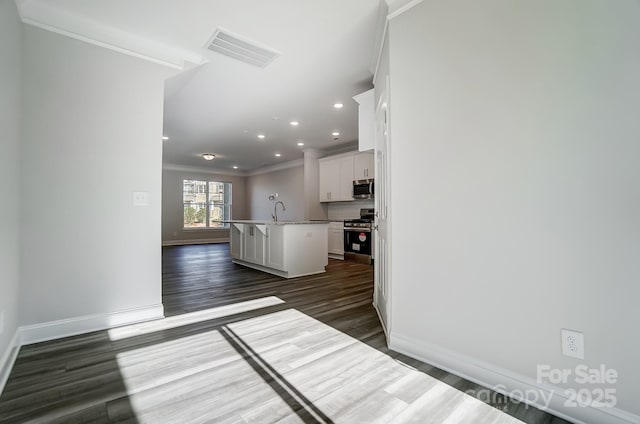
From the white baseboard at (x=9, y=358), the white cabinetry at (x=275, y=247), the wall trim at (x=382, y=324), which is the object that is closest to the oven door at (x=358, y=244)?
the white cabinetry at (x=275, y=247)

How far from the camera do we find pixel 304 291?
12.6ft

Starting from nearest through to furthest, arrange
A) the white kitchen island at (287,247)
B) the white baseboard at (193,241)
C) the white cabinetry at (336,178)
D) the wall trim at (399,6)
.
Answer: the wall trim at (399,6), the white kitchen island at (287,247), the white cabinetry at (336,178), the white baseboard at (193,241)

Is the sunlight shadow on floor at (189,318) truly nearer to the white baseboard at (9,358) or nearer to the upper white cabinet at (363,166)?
the white baseboard at (9,358)

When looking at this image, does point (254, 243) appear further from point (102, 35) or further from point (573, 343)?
point (573, 343)

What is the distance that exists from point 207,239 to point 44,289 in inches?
337

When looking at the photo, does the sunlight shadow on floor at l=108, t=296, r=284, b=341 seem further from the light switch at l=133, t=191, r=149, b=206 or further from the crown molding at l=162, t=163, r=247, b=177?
the crown molding at l=162, t=163, r=247, b=177

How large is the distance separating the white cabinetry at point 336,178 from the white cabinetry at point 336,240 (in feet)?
2.23

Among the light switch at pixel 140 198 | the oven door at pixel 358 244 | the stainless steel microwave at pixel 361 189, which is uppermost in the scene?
the stainless steel microwave at pixel 361 189

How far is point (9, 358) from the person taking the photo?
192 centimetres

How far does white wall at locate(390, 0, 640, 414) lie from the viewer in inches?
51.4

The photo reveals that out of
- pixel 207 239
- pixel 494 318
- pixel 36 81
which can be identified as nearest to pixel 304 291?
pixel 494 318

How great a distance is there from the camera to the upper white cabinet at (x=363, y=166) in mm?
6480

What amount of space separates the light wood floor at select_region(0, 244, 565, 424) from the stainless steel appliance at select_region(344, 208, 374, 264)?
3.21 meters

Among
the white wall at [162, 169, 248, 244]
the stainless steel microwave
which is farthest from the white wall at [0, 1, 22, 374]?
the white wall at [162, 169, 248, 244]
